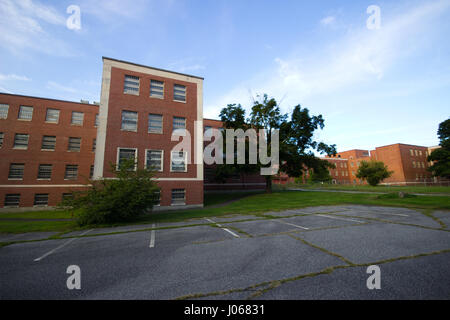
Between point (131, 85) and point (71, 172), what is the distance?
1490cm

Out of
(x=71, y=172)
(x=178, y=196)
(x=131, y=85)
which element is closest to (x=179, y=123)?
(x=131, y=85)

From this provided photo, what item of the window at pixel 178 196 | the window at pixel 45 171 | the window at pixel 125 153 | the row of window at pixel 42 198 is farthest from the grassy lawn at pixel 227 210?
the window at pixel 45 171

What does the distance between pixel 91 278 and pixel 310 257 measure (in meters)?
4.92

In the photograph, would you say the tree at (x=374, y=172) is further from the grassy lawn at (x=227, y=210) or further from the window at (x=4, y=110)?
the window at (x=4, y=110)

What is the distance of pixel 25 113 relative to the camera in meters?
23.3

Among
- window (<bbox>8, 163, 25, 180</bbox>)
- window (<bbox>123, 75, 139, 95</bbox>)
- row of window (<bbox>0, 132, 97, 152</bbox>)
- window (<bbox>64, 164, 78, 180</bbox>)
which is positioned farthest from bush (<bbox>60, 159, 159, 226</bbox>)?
window (<bbox>8, 163, 25, 180</bbox>)

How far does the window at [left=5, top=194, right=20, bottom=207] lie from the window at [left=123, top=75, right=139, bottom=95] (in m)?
18.1

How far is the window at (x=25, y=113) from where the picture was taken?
76.0 feet

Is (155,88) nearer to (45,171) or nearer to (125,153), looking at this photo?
(125,153)

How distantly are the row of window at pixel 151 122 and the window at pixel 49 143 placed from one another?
13.2m

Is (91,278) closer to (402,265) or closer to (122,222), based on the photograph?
(402,265)

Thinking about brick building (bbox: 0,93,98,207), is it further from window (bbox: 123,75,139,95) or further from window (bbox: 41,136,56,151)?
window (bbox: 123,75,139,95)

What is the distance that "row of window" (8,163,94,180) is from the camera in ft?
71.5

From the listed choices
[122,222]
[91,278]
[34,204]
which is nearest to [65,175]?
[34,204]
